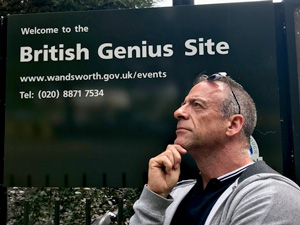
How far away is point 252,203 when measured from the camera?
55.8 inches

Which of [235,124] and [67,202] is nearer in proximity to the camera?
[235,124]

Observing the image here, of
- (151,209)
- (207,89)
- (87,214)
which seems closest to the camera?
(151,209)

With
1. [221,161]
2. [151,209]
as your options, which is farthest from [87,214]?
[221,161]

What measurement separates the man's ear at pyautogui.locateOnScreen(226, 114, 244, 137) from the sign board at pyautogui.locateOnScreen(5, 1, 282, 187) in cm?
88

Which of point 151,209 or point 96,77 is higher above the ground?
point 96,77

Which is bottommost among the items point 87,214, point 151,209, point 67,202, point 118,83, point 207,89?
point 67,202

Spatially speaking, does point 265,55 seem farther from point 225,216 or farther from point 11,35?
point 11,35

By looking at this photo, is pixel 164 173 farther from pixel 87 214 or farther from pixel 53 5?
pixel 53 5

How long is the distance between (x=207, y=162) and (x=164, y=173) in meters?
0.26

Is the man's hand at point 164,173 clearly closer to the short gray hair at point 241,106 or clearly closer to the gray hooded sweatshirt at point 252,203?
the gray hooded sweatshirt at point 252,203

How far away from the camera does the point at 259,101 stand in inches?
106

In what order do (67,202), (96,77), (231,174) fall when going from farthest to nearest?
(67,202), (96,77), (231,174)

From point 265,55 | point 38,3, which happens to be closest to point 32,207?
point 265,55

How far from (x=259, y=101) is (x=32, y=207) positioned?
285cm
